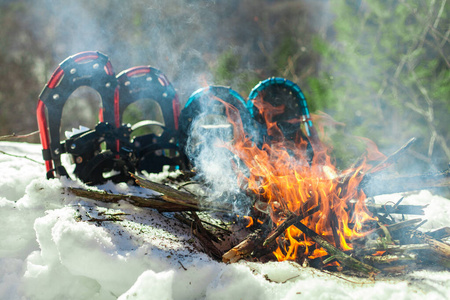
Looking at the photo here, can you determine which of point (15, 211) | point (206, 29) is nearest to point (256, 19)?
point (206, 29)

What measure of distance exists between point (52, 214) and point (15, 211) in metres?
0.34

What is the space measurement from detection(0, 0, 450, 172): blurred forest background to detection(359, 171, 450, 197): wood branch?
1.27m

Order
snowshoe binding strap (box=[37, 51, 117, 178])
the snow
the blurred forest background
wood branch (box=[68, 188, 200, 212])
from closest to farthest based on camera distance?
the snow → wood branch (box=[68, 188, 200, 212]) → snowshoe binding strap (box=[37, 51, 117, 178]) → the blurred forest background

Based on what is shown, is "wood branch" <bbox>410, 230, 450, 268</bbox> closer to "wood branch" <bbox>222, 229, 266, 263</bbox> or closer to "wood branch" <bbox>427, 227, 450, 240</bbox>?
"wood branch" <bbox>427, 227, 450, 240</bbox>

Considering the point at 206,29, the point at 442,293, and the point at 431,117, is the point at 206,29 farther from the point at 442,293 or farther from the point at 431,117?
the point at 442,293

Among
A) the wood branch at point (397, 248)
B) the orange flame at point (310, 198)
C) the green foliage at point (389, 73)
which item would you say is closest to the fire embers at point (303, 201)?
the orange flame at point (310, 198)

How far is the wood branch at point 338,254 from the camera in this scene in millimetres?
1933

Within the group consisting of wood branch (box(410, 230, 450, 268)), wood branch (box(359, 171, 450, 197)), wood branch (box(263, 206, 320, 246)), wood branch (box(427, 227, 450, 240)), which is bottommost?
wood branch (box(427, 227, 450, 240))

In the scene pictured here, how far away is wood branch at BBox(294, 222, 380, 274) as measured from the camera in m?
1.93

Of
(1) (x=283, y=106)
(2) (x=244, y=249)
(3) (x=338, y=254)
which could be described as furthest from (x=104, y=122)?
(3) (x=338, y=254)

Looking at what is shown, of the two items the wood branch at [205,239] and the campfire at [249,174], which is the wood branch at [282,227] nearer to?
the campfire at [249,174]

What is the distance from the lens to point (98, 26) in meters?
7.36

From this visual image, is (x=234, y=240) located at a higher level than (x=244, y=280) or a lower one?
lower

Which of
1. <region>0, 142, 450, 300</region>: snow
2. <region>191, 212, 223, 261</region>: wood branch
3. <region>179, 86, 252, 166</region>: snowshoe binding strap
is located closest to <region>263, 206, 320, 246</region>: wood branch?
<region>0, 142, 450, 300</region>: snow
